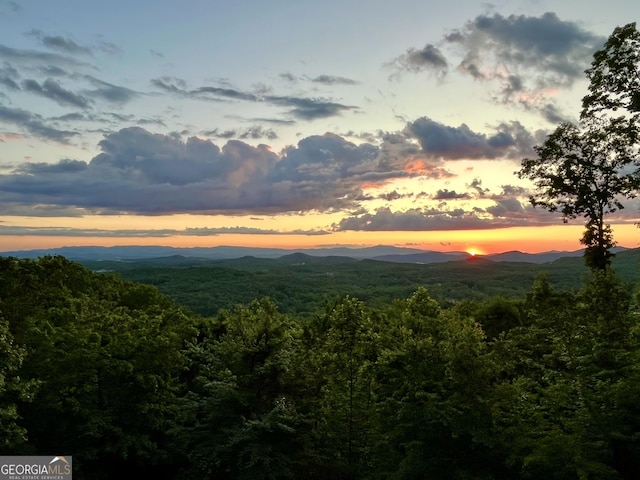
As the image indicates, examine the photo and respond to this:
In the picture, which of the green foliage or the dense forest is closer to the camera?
the dense forest

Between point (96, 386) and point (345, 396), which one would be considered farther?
point (345, 396)

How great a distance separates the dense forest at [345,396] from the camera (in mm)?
16125

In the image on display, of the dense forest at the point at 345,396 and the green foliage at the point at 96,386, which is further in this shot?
the green foliage at the point at 96,386

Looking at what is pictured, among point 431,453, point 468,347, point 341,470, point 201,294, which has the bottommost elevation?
point 201,294

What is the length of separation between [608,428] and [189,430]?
1885cm

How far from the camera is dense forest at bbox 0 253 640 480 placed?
52.9ft

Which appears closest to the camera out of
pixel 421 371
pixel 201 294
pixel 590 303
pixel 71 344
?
pixel 421 371

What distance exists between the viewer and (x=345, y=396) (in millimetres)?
23172

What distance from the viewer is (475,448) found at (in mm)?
17688

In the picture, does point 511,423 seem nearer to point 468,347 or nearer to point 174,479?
point 468,347

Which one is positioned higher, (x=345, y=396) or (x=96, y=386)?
(x=96, y=386)

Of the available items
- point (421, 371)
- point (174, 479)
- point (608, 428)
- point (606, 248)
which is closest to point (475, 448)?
point (421, 371)

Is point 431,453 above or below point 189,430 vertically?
above

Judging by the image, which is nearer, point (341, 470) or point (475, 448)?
point (475, 448)
